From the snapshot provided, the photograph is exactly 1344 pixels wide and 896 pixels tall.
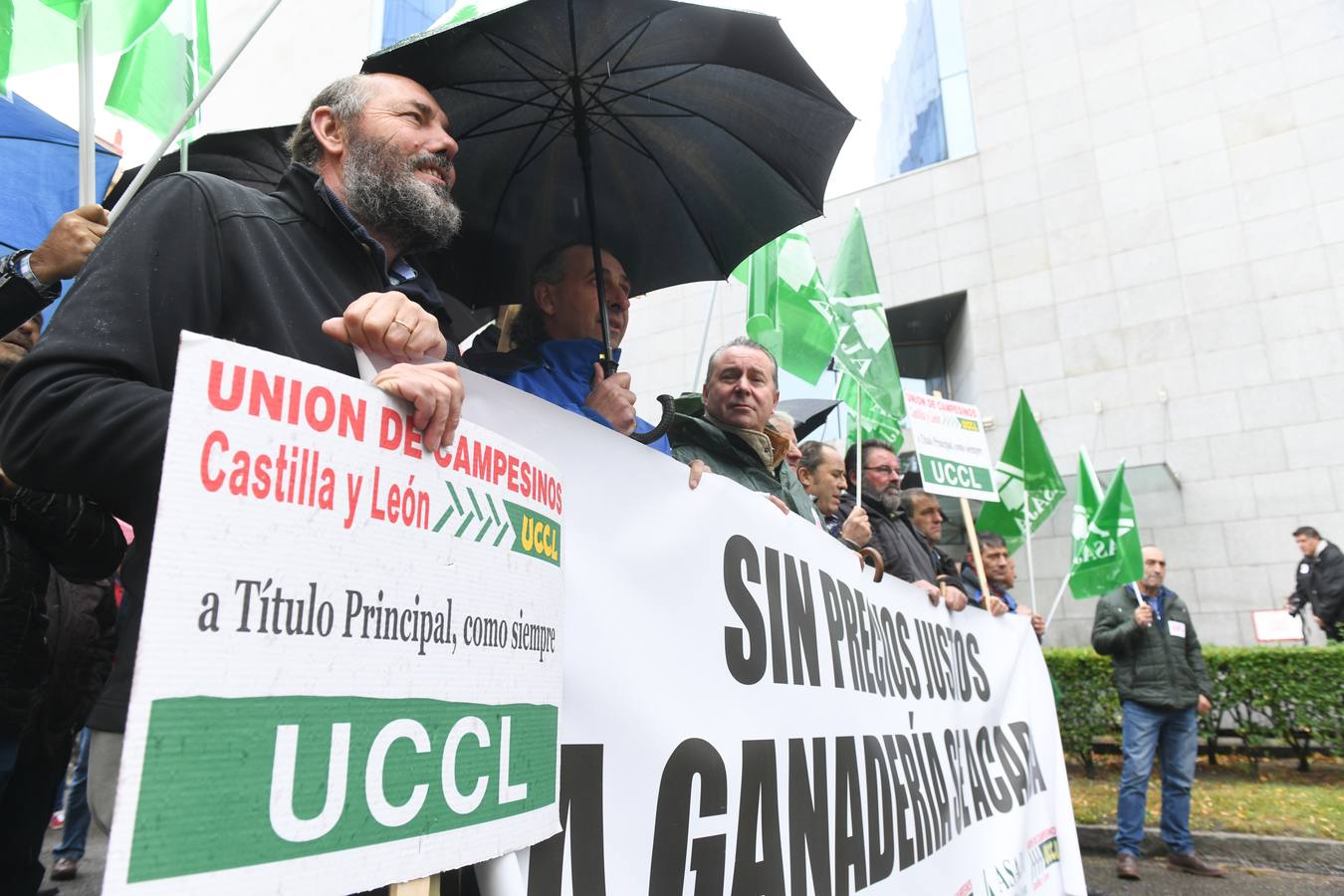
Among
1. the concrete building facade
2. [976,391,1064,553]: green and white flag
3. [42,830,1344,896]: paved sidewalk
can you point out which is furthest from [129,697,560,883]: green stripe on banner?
the concrete building facade

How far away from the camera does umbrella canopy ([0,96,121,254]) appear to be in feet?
8.17

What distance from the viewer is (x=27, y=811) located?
2438 millimetres

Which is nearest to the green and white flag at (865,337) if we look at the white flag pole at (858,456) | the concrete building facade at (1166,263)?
the white flag pole at (858,456)

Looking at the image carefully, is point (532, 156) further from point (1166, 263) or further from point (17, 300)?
point (1166, 263)

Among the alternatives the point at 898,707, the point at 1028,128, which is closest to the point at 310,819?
the point at 898,707

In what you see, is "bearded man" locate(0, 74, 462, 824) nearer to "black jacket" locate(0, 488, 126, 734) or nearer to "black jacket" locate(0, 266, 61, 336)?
"black jacket" locate(0, 266, 61, 336)

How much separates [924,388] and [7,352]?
16311 mm

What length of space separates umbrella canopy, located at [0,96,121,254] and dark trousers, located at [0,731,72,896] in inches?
58.5

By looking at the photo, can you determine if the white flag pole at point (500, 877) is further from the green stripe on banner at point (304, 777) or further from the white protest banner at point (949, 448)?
the white protest banner at point (949, 448)

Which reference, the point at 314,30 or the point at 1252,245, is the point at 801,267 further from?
the point at 314,30

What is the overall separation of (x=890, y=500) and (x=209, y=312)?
403 cm

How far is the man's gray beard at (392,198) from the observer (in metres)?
1.55

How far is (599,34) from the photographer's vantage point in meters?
2.15

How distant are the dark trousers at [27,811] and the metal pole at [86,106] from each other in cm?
154
